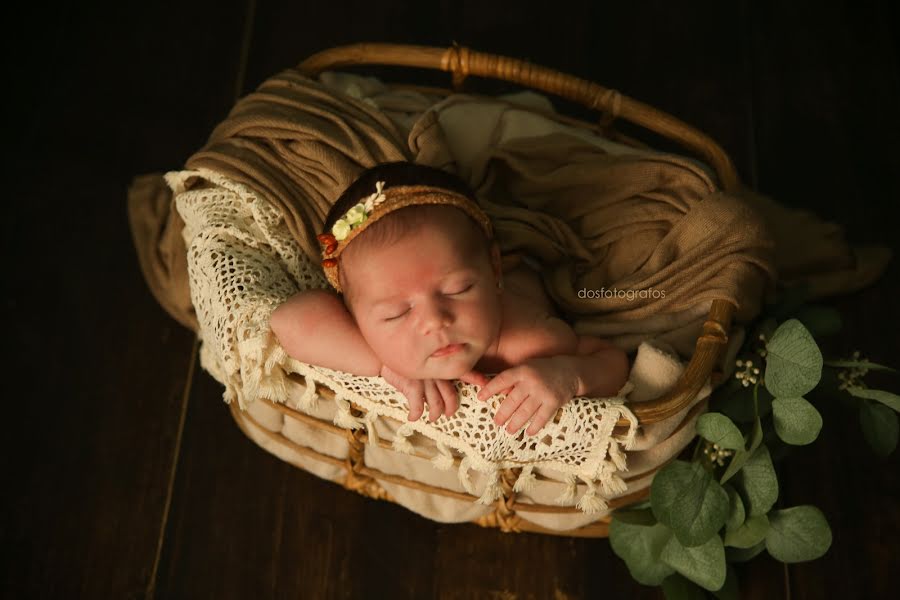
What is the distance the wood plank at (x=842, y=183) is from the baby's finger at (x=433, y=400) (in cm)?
79

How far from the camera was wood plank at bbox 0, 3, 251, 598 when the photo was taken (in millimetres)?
1633

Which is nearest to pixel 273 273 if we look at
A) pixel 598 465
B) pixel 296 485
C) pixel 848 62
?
pixel 296 485

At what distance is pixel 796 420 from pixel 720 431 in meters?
0.11

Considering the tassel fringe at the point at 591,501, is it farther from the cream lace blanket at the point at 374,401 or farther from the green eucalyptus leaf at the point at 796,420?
the green eucalyptus leaf at the point at 796,420

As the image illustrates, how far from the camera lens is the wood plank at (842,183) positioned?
5.42 feet

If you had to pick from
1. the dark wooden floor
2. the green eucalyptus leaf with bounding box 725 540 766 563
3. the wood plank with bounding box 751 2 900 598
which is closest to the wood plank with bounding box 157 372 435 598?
the dark wooden floor

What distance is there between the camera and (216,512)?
165cm

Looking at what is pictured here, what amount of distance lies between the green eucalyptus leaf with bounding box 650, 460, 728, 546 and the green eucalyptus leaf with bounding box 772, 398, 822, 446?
134 millimetres

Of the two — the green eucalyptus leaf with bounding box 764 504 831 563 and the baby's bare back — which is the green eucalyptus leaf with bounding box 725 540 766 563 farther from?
the baby's bare back

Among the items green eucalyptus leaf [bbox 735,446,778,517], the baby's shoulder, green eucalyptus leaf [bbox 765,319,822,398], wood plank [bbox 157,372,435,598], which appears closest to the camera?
green eucalyptus leaf [bbox 765,319,822,398]

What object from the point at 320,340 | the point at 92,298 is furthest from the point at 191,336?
the point at 320,340

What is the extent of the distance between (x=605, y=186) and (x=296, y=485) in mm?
854

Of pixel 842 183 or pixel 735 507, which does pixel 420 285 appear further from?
pixel 842 183

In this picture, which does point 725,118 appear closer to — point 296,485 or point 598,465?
point 598,465
